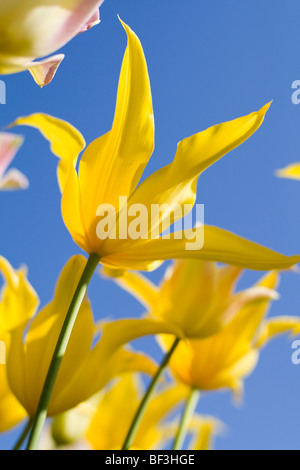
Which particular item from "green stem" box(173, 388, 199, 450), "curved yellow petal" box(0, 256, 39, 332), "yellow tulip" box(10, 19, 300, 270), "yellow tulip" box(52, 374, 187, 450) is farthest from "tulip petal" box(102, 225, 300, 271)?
"yellow tulip" box(52, 374, 187, 450)

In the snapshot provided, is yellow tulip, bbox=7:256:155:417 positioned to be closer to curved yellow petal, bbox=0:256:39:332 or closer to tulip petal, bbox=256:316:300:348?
curved yellow petal, bbox=0:256:39:332

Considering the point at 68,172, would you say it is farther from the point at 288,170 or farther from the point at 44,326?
the point at 288,170

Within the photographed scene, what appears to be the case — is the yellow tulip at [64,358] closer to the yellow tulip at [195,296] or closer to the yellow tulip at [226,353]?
the yellow tulip at [195,296]

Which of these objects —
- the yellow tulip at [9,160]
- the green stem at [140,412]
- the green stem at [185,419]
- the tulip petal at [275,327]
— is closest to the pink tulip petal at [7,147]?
the yellow tulip at [9,160]

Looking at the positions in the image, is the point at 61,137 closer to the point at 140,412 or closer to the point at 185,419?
the point at 140,412

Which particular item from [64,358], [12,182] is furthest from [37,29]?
[64,358]

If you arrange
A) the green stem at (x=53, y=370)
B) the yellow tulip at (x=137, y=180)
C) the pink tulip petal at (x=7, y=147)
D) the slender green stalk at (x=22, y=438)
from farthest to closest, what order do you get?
the slender green stalk at (x=22, y=438), the yellow tulip at (x=137, y=180), the green stem at (x=53, y=370), the pink tulip petal at (x=7, y=147)
